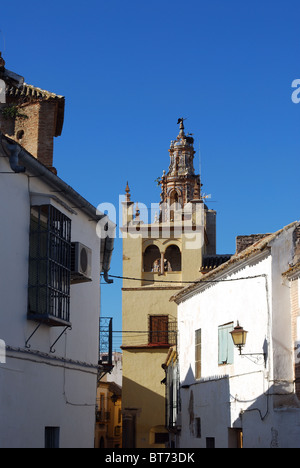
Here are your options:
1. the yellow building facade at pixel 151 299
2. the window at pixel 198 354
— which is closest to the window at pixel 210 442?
the window at pixel 198 354

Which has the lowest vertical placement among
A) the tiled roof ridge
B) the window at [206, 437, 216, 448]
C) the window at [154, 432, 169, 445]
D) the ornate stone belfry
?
the window at [154, 432, 169, 445]

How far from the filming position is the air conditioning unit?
42.3 ft

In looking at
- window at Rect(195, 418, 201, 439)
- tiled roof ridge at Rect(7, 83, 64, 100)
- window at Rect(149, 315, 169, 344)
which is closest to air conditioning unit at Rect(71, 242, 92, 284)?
tiled roof ridge at Rect(7, 83, 64, 100)

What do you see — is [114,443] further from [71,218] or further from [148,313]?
[71,218]

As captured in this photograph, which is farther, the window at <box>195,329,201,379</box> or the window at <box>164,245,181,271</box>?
the window at <box>164,245,181,271</box>

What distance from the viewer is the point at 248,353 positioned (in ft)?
50.6

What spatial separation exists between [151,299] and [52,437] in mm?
24222

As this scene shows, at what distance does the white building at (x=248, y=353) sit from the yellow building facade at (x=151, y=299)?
551 inches

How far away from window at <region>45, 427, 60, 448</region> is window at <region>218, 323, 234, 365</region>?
213 inches

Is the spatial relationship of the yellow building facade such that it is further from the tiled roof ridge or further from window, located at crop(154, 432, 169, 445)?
the tiled roof ridge

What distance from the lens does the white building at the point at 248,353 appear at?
14148 mm

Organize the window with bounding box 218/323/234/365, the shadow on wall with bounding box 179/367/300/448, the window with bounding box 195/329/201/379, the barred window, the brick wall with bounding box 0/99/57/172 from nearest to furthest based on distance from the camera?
the barred window, the shadow on wall with bounding box 179/367/300/448, the window with bounding box 218/323/234/365, the brick wall with bounding box 0/99/57/172, the window with bounding box 195/329/201/379

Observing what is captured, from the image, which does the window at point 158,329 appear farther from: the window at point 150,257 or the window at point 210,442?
the window at point 210,442
